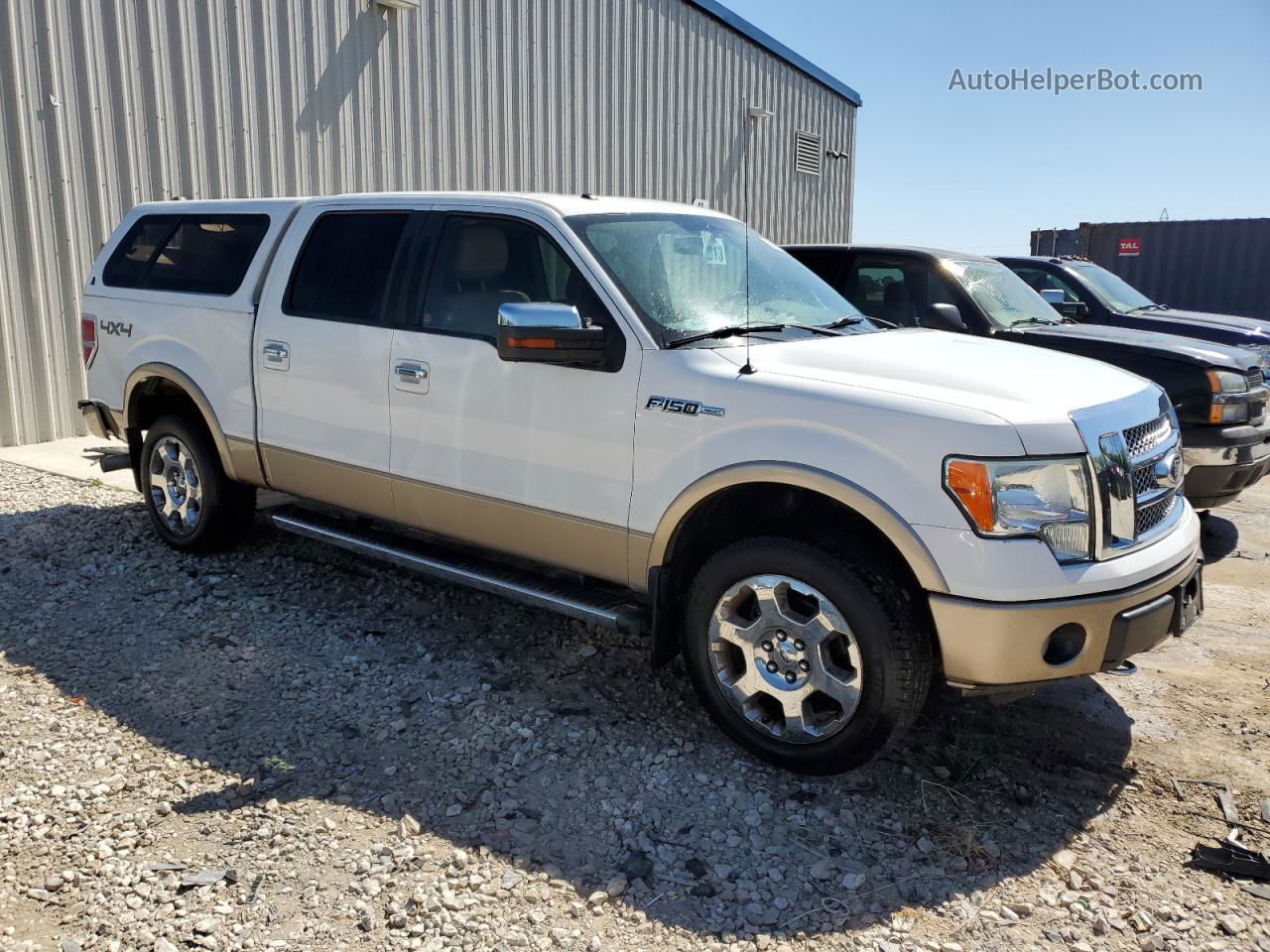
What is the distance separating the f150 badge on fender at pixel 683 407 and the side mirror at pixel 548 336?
27 centimetres

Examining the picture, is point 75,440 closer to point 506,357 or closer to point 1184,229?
point 506,357

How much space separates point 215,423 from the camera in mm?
5316

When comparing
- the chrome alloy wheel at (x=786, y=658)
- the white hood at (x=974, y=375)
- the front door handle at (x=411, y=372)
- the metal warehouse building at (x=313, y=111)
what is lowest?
the chrome alloy wheel at (x=786, y=658)

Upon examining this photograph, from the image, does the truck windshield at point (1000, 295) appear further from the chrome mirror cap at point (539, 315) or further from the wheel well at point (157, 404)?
the wheel well at point (157, 404)

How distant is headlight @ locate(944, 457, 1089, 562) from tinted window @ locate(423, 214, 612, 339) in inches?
72.3

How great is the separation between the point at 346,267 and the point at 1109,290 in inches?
285

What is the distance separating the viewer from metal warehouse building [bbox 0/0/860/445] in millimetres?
8203

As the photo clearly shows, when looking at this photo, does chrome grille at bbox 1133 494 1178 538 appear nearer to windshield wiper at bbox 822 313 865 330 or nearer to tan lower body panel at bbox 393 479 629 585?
windshield wiper at bbox 822 313 865 330

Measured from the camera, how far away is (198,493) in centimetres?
556

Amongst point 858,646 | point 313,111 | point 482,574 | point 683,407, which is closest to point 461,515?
point 482,574

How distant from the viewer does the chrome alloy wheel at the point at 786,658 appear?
336cm

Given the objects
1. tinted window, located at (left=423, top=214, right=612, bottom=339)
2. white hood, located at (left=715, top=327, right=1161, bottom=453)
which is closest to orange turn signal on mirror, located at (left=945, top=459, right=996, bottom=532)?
white hood, located at (left=715, top=327, right=1161, bottom=453)

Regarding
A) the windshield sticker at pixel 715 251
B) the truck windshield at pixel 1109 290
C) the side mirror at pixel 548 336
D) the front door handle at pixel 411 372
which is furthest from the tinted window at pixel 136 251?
the truck windshield at pixel 1109 290

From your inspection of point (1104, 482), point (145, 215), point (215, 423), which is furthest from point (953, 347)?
point (145, 215)
